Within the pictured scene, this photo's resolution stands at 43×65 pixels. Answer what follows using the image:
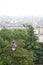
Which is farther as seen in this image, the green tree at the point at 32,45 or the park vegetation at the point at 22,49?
the green tree at the point at 32,45

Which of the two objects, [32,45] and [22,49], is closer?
[22,49]

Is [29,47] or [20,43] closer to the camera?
[20,43]

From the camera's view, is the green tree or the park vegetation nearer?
the park vegetation

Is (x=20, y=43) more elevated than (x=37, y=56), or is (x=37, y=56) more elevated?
(x=20, y=43)

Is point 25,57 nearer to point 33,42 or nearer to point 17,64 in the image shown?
point 17,64

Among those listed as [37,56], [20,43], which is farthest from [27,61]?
[37,56]

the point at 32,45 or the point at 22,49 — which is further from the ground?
the point at 22,49
